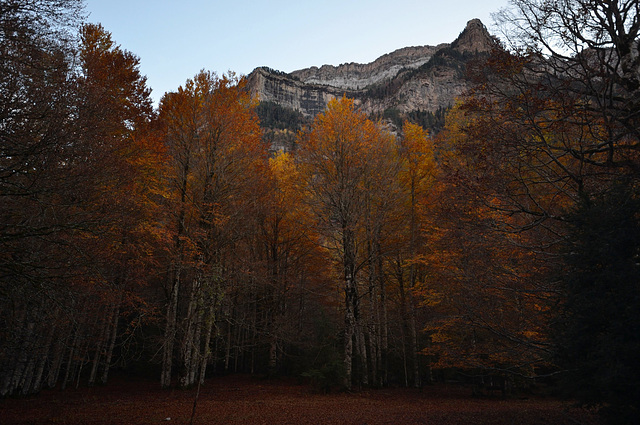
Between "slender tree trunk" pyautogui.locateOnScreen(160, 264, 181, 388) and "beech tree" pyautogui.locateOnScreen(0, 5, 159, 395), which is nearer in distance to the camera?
"beech tree" pyautogui.locateOnScreen(0, 5, 159, 395)

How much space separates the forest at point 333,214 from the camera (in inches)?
174

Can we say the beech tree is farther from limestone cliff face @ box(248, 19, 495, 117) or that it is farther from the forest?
limestone cliff face @ box(248, 19, 495, 117)

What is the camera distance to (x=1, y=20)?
4570 mm

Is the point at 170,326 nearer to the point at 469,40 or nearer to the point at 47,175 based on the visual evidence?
the point at 47,175

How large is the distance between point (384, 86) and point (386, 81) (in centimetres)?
1376

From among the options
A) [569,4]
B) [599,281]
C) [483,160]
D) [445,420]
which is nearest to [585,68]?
[569,4]

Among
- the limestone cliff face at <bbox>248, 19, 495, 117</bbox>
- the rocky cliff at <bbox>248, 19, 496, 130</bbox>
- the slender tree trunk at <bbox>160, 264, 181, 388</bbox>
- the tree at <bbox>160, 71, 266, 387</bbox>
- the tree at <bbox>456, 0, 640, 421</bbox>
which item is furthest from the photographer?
the limestone cliff face at <bbox>248, 19, 495, 117</bbox>

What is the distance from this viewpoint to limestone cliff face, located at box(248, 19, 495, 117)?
110062mm

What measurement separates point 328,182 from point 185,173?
4992 millimetres

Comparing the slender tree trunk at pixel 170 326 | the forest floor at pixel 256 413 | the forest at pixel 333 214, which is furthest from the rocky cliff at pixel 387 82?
the forest floor at pixel 256 413

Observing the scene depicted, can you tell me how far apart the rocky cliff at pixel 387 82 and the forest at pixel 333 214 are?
74.0 meters

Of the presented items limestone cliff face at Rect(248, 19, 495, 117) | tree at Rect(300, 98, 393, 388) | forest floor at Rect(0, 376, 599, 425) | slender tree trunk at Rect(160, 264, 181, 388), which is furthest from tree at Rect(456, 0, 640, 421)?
limestone cliff face at Rect(248, 19, 495, 117)

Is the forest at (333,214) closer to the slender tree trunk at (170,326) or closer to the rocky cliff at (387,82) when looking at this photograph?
the slender tree trunk at (170,326)

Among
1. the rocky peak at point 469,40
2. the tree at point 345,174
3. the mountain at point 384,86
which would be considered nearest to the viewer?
the tree at point 345,174
